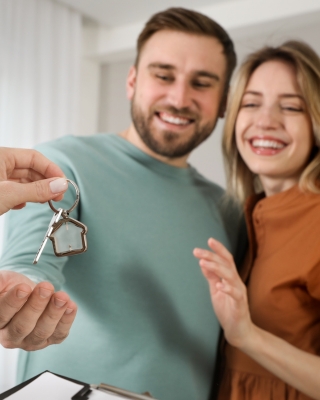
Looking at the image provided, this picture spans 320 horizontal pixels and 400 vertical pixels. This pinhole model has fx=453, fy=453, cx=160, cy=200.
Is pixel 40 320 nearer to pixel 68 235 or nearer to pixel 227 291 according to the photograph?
pixel 68 235

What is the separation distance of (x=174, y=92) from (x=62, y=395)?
94 cm

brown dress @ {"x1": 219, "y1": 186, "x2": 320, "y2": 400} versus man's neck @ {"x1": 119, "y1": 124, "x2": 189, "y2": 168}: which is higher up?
man's neck @ {"x1": 119, "y1": 124, "x2": 189, "y2": 168}

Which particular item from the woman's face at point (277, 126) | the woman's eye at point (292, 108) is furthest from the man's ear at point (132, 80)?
the woman's eye at point (292, 108)

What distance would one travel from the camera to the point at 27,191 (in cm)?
54

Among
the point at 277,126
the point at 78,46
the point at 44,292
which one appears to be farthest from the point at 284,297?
the point at 78,46

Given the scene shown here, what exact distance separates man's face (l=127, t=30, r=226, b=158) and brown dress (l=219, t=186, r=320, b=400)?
0.39m

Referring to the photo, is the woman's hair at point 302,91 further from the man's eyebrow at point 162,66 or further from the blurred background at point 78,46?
the blurred background at point 78,46

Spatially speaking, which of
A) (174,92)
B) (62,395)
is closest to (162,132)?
(174,92)

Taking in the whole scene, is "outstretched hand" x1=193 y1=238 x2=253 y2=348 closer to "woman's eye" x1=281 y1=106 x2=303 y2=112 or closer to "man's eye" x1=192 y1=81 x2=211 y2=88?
"woman's eye" x1=281 y1=106 x2=303 y2=112

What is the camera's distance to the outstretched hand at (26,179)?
0.53 m

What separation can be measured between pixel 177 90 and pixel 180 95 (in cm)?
2

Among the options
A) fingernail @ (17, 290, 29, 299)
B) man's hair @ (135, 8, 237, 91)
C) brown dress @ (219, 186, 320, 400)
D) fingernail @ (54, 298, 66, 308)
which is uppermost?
man's hair @ (135, 8, 237, 91)

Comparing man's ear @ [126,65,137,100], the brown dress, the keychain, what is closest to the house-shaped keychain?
the keychain

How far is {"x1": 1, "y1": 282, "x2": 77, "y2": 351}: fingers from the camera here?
57cm
